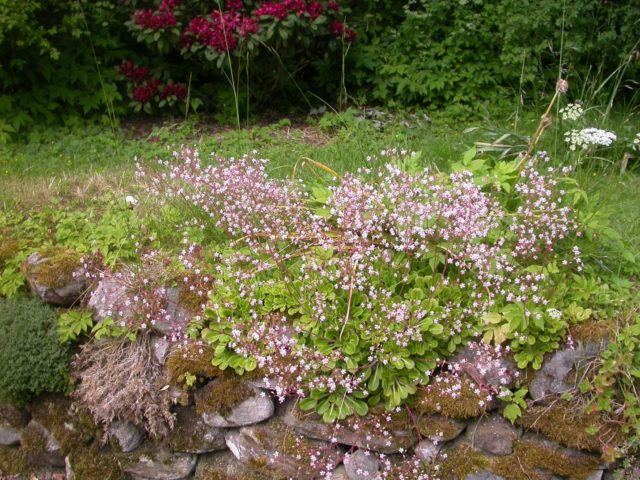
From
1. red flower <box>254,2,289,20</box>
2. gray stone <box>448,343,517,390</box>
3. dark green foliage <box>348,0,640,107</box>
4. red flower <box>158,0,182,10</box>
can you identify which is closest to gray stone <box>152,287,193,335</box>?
gray stone <box>448,343,517,390</box>

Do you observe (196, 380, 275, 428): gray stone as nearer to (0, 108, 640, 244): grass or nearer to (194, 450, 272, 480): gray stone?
(194, 450, 272, 480): gray stone

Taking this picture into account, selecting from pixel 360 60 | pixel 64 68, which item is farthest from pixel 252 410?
pixel 64 68

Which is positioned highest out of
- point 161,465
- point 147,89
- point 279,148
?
point 147,89

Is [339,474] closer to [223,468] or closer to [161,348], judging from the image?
[223,468]

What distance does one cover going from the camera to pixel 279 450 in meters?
3.38

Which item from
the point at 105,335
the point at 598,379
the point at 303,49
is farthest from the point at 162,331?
the point at 303,49

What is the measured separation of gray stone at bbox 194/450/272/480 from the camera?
3.49 meters

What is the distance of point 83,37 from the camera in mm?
6727

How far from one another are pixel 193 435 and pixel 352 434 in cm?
88

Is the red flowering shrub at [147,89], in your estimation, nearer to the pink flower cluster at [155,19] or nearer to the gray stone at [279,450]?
the pink flower cluster at [155,19]

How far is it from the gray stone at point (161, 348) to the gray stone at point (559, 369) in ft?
5.99

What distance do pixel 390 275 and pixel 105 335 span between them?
5.16 ft

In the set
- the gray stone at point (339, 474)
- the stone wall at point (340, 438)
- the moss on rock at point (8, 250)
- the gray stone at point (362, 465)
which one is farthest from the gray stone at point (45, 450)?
the gray stone at point (362, 465)

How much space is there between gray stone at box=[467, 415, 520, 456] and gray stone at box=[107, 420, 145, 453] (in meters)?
1.75
